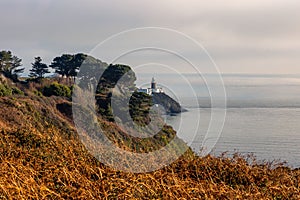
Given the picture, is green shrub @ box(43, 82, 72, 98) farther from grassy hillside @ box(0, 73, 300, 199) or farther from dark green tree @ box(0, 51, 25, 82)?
grassy hillside @ box(0, 73, 300, 199)

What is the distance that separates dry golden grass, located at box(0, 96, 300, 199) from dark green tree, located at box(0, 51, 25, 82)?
31.6 metres

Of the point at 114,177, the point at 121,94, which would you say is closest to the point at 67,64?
the point at 121,94

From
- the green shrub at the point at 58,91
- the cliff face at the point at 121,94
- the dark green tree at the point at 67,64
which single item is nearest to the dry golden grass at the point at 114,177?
the cliff face at the point at 121,94

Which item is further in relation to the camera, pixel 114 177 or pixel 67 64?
pixel 67 64

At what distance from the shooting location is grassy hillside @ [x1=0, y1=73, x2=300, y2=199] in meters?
5.09

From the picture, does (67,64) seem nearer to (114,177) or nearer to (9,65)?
(9,65)

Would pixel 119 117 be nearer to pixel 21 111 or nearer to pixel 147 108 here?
pixel 147 108

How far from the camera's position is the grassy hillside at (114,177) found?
5094 mm

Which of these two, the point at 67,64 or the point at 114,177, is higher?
the point at 67,64

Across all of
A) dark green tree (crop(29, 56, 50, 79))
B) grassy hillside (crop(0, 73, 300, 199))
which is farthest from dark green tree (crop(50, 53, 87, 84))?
grassy hillside (crop(0, 73, 300, 199))

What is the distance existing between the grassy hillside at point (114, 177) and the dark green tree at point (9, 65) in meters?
31.6

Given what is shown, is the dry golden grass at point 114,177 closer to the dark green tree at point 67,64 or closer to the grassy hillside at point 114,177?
the grassy hillside at point 114,177

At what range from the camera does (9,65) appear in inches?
1626

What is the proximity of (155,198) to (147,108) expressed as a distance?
1967 centimetres
